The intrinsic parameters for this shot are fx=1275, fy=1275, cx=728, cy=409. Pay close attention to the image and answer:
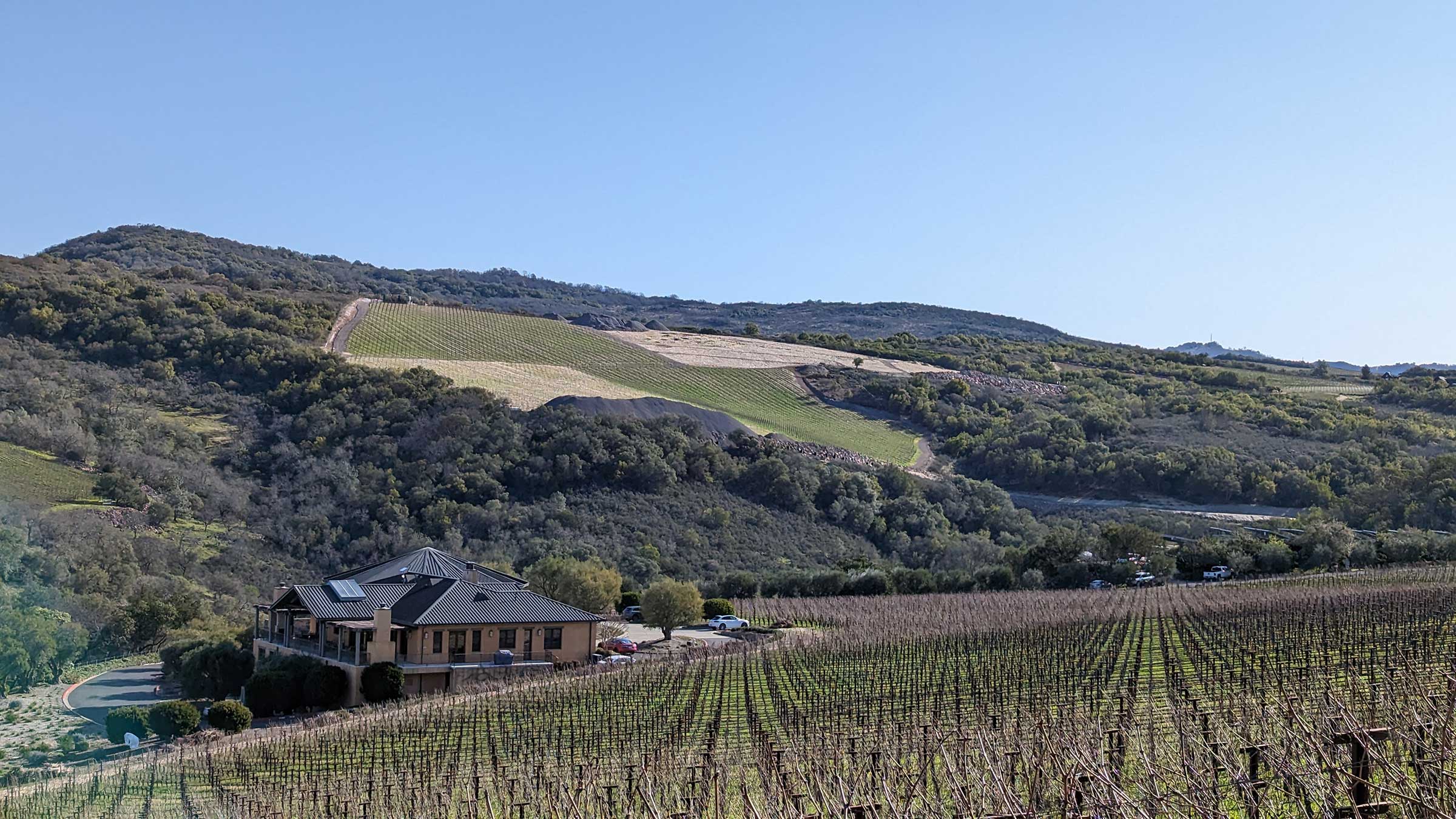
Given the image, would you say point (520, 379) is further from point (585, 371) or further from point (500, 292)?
point (500, 292)

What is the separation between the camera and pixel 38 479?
46.1 metres

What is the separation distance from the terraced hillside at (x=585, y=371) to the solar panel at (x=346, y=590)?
88.7 ft

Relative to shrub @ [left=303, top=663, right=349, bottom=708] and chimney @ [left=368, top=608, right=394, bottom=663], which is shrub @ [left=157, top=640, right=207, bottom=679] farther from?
chimney @ [left=368, top=608, right=394, bottom=663]

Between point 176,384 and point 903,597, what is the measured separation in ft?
121

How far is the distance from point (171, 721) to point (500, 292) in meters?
121

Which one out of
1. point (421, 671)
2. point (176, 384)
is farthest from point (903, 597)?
point (176, 384)

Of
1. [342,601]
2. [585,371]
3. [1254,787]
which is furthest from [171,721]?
[585,371]

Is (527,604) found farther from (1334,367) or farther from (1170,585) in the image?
(1334,367)

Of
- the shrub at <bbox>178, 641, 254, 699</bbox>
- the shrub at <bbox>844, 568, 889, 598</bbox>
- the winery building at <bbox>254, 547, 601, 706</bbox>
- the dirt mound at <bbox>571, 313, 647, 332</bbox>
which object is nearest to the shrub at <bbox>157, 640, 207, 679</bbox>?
the shrub at <bbox>178, 641, 254, 699</bbox>

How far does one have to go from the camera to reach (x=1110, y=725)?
17.3 metres

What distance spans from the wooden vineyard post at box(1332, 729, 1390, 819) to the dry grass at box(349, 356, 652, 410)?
54.0m

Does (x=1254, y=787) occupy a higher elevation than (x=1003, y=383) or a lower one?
lower

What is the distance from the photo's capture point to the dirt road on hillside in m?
68.4

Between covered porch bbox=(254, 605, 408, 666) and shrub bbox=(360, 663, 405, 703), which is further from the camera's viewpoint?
covered porch bbox=(254, 605, 408, 666)
